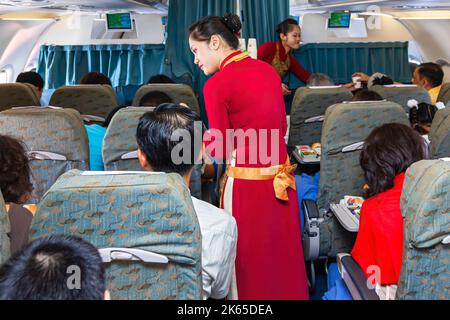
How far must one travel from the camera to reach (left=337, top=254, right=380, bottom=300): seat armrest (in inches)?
68.9

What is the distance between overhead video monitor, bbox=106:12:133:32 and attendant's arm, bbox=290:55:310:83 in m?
2.28

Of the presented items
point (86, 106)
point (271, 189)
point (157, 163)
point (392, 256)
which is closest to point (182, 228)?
point (157, 163)

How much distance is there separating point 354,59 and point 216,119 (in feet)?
14.5

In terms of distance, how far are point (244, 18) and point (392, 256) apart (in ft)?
11.6

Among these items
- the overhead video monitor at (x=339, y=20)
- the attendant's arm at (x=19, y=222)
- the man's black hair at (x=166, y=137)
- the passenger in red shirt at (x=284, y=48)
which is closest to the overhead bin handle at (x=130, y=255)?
the attendant's arm at (x=19, y=222)

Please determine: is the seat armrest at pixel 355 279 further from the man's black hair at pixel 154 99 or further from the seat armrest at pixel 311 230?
the man's black hair at pixel 154 99

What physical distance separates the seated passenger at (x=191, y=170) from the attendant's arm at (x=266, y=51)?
3.12m

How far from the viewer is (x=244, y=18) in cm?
486

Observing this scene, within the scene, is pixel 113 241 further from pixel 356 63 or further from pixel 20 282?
pixel 356 63

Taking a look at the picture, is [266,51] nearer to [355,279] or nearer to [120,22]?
[120,22]

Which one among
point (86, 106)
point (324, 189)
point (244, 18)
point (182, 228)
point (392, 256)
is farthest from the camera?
point (244, 18)

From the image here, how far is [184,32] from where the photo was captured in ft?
16.0

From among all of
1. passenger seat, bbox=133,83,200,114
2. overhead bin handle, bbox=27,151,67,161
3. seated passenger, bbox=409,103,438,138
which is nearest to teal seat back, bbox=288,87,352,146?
seated passenger, bbox=409,103,438,138

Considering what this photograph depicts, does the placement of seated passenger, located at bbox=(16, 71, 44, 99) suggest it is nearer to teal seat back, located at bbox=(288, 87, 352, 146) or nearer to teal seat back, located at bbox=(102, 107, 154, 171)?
teal seat back, located at bbox=(288, 87, 352, 146)
